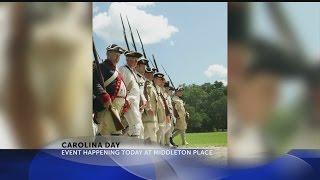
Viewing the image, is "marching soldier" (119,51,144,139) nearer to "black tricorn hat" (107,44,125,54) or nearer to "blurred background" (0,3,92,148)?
"black tricorn hat" (107,44,125,54)

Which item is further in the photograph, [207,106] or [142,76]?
[142,76]

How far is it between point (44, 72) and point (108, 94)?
1.97ft

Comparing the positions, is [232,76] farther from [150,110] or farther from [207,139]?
[150,110]

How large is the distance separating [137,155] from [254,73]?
127 cm

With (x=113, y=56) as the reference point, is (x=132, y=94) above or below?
below

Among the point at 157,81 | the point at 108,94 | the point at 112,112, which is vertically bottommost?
the point at 112,112

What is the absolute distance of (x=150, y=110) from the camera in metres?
4.57

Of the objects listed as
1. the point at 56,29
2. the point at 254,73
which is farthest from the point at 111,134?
the point at 254,73

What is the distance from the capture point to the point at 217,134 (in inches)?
177

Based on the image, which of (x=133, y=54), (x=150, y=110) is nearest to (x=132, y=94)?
(x=150, y=110)

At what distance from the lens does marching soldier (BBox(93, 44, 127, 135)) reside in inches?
177

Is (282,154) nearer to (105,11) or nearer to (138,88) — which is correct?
(138,88)

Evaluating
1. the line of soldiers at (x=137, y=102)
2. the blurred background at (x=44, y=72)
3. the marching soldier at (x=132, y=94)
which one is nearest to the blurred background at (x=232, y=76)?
the blurred background at (x=44, y=72)

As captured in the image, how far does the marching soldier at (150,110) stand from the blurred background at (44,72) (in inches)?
19.6
